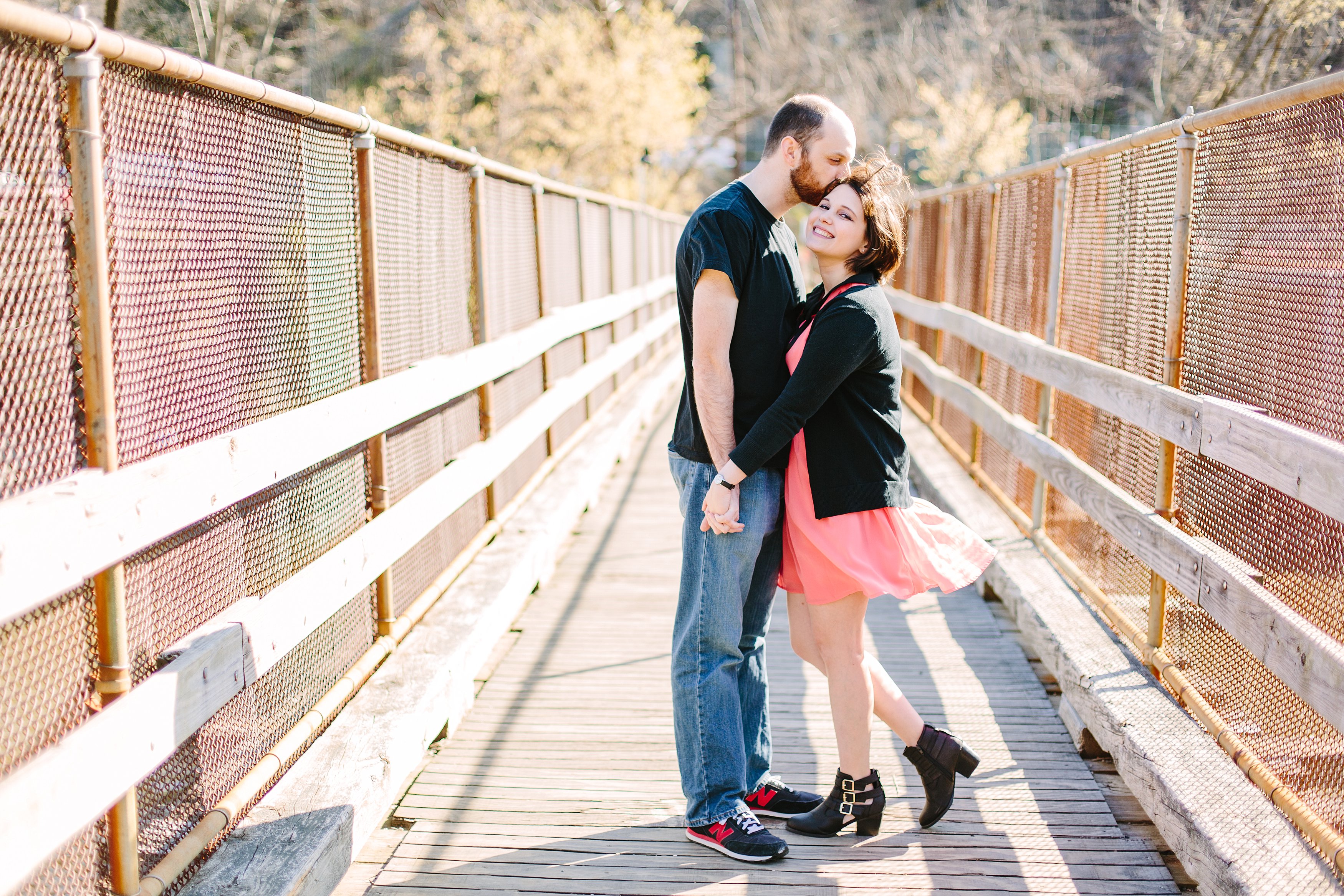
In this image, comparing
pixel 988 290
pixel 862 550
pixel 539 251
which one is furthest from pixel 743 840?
pixel 988 290

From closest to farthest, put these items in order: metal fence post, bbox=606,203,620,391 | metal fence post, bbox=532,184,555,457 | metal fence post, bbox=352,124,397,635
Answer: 1. metal fence post, bbox=352,124,397,635
2. metal fence post, bbox=532,184,555,457
3. metal fence post, bbox=606,203,620,391

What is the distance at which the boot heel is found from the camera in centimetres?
332

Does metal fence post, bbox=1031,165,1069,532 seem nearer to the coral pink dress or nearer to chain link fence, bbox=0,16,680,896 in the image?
the coral pink dress

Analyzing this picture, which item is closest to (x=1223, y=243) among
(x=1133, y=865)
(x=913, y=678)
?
(x=1133, y=865)

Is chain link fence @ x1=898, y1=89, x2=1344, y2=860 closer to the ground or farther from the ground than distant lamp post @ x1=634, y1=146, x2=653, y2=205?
closer to the ground

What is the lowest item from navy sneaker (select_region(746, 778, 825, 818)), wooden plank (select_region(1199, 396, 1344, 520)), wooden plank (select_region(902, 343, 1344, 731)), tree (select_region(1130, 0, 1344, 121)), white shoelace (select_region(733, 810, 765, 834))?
navy sneaker (select_region(746, 778, 825, 818))

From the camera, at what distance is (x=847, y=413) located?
10.2 ft

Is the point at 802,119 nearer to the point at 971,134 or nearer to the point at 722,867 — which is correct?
the point at 722,867

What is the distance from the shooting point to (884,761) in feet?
12.8

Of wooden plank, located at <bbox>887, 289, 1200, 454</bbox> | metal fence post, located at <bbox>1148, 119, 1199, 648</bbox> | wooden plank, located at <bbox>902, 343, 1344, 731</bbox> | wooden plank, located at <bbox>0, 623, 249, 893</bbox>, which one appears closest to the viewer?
wooden plank, located at <bbox>0, 623, 249, 893</bbox>

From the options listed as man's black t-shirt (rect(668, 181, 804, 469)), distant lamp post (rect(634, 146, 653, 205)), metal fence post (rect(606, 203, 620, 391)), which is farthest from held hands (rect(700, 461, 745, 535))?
distant lamp post (rect(634, 146, 653, 205))

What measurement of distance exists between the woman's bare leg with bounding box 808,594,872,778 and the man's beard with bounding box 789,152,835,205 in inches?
44.7

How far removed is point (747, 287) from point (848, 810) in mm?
1539

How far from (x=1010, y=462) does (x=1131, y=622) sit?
2.48 meters
